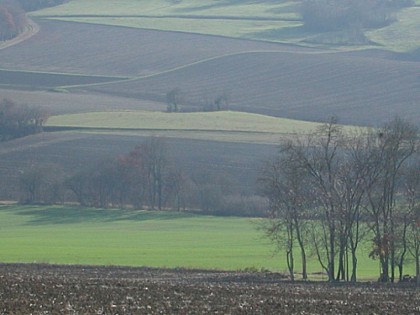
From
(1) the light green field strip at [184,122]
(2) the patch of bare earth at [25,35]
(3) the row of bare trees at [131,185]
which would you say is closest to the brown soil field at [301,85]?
(1) the light green field strip at [184,122]

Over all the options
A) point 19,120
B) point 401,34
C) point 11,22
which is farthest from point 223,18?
point 19,120

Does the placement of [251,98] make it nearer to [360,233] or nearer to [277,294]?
[360,233]

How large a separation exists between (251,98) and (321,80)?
961 centimetres

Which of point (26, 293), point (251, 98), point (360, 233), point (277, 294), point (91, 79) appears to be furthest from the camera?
point (91, 79)

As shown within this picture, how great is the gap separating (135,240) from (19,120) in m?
36.1

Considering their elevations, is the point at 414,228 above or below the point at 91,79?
below

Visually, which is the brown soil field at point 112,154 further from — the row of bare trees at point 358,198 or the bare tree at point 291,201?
the row of bare trees at point 358,198

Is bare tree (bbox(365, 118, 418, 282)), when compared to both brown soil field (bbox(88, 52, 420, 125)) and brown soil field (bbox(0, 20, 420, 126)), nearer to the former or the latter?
brown soil field (bbox(0, 20, 420, 126))

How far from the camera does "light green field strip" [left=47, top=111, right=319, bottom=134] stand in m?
98.1

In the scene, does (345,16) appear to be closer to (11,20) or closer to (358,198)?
(11,20)

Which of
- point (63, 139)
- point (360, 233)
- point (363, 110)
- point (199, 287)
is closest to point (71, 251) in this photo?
point (360, 233)

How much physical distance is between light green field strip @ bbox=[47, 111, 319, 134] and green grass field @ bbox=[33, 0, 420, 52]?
A: 126ft

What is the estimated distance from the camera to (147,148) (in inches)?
3433

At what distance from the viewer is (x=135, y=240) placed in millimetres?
65250
